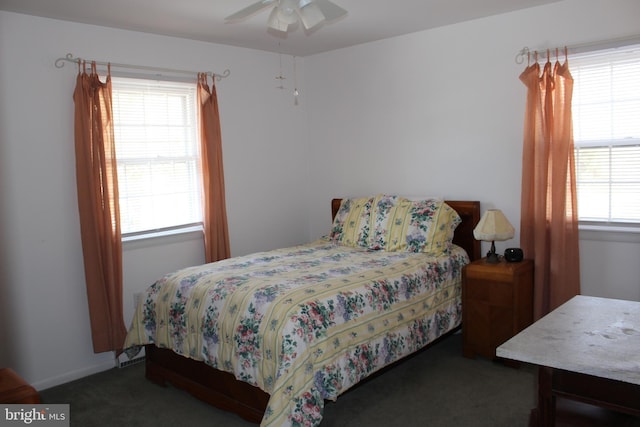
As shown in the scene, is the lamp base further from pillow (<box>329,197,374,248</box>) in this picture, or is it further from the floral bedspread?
pillow (<box>329,197,374,248</box>)

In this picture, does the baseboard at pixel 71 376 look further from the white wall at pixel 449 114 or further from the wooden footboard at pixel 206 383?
the white wall at pixel 449 114

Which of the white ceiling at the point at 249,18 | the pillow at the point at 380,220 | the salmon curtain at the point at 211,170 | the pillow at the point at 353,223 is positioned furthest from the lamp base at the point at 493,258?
the salmon curtain at the point at 211,170

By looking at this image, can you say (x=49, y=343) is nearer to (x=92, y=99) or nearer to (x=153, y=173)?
(x=153, y=173)

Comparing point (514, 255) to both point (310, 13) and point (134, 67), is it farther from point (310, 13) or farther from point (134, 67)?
point (134, 67)

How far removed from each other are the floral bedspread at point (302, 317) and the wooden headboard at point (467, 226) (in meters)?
0.26

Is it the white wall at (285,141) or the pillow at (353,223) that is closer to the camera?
the white wall at (285,141)

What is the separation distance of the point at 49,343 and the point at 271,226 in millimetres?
2026

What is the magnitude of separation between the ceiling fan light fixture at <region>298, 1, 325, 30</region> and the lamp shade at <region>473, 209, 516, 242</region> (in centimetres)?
173

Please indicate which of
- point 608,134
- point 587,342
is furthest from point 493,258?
point 587,342

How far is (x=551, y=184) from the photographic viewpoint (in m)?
3.41

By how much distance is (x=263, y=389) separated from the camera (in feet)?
8.26

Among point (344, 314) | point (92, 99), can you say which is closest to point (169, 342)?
point (344, 314)

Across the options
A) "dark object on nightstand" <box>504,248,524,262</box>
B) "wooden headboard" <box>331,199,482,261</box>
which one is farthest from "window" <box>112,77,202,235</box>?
"dark object on nightstand" <box>504,248,524,262</box>

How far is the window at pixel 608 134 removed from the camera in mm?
3277
